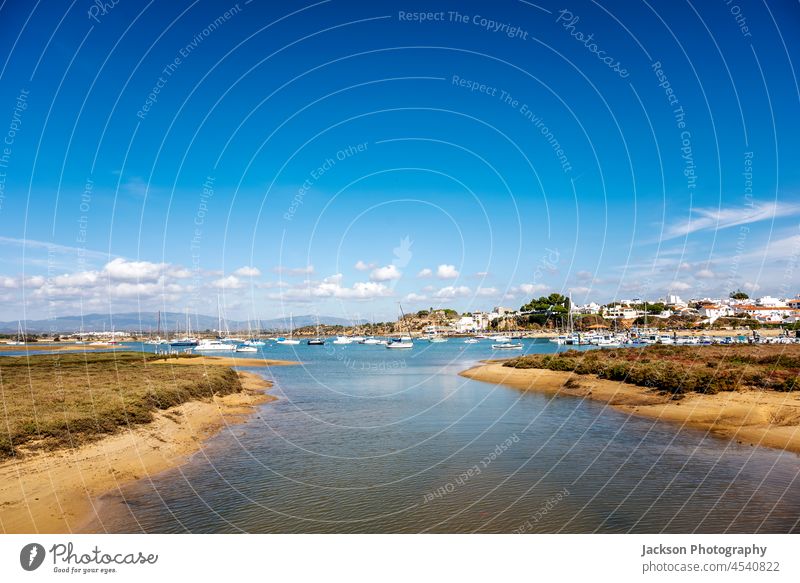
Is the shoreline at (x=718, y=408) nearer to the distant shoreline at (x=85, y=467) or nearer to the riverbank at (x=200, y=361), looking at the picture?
the distant shoreline at (x=85, y=467)

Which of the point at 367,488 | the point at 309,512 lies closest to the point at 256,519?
the point at 309,512

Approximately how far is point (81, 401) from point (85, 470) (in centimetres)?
1226

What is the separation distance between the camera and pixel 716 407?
115 feet

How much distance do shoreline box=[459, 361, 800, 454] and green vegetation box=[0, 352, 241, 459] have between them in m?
33.8

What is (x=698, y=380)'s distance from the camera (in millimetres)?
40938

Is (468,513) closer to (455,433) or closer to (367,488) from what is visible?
(367,488)

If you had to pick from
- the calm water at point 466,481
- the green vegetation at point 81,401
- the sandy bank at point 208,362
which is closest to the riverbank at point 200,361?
the sandy bank at point 208,362

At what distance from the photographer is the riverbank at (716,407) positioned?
28.0m

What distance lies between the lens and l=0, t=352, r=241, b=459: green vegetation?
23.2 m

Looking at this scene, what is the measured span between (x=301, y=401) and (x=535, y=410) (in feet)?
70.3

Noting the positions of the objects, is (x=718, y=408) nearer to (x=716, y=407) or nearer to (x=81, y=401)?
(x=716, y=407)
